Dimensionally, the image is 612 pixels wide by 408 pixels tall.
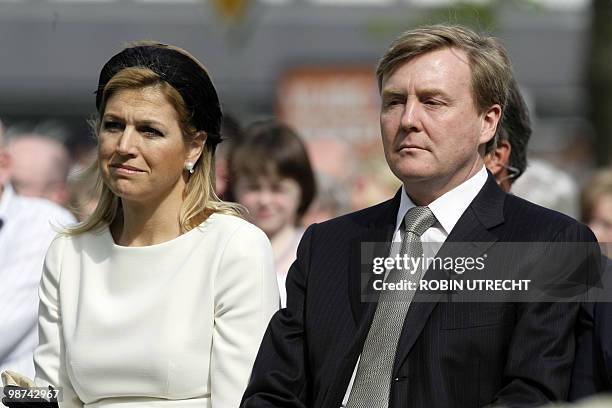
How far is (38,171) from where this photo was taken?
940 centimetres

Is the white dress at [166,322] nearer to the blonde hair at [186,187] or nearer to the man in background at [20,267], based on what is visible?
the blonde hair at [186,187]

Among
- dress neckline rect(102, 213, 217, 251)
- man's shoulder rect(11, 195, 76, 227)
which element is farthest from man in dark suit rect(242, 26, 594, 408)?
man's shoulder rect(11, 195, 76, 227)

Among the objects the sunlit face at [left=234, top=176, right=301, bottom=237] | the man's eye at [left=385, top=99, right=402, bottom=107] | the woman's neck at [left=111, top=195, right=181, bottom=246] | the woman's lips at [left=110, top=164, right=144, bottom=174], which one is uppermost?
the sunlit face at [left=234, top=176, right=301, bottom=237]

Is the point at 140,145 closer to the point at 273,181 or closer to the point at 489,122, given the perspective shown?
the point at 489,122

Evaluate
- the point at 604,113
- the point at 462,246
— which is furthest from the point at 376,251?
the point at 604,113

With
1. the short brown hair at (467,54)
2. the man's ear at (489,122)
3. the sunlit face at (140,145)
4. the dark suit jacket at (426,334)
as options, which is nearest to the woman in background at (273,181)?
the sunlit face at (140,145)

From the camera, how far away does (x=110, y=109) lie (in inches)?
185

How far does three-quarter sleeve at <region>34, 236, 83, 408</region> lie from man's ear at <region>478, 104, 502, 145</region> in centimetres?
162

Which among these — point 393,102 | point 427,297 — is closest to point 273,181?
point 393,102

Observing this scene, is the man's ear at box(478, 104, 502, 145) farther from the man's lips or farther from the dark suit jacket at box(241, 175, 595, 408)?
the man's lips

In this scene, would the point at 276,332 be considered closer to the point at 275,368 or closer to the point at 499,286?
the point at 275,368

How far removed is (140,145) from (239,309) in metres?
0.67

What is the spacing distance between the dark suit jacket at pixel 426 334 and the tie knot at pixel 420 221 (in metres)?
0.10

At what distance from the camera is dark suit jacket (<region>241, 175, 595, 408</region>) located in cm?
400
